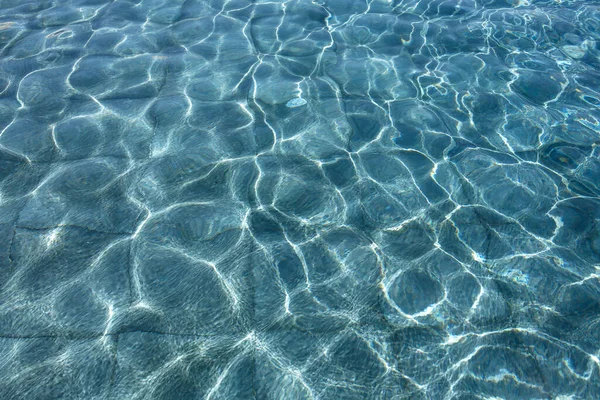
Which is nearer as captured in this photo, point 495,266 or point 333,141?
point 495,266

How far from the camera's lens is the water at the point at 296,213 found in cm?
325

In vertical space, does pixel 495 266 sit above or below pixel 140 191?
below

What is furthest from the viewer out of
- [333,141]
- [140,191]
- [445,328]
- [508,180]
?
[333,141]

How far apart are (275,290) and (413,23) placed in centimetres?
640

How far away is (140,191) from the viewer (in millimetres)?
4496

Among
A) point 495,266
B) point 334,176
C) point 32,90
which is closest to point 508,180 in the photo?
point 495,266

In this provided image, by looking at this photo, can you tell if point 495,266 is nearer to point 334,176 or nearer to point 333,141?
point 334,176

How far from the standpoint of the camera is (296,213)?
4.34m

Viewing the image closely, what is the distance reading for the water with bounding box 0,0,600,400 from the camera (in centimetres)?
325

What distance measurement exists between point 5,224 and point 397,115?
5050mm

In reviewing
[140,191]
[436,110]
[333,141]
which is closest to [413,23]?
[436,110]

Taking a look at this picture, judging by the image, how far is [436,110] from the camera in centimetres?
575

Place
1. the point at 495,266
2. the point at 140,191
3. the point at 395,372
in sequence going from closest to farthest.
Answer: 1. the point at 395,372
2. the point at 495,266
3. the point at 140,191

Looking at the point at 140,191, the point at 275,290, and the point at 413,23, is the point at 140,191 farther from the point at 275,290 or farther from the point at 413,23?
the point at 413,23
